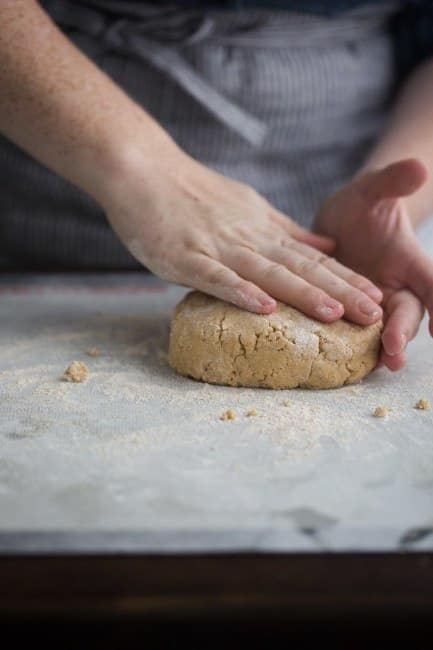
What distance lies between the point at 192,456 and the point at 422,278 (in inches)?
23.2

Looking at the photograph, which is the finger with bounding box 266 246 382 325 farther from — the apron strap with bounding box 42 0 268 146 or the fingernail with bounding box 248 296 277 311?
the apron strap with bounding box 42 0 268 146

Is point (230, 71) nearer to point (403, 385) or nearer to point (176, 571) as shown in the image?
point (403, 385)

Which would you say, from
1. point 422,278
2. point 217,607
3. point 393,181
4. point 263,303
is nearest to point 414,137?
point 393,181

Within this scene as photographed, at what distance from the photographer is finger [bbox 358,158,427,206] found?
1.37m

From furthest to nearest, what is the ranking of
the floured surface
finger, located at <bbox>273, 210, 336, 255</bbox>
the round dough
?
finger, located at <bbox>273, 210, 336, 255</bbox>, the round dough, the floured surface

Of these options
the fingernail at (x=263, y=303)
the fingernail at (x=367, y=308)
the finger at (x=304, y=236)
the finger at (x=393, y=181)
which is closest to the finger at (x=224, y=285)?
the fingernail at (x=263, y=303)

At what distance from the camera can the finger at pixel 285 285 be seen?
4.00 feet

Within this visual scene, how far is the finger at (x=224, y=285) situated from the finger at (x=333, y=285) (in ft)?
0.30

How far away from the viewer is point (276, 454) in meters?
0.97

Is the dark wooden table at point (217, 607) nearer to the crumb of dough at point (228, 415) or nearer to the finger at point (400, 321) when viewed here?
the crumb of dough at point (228, 415)

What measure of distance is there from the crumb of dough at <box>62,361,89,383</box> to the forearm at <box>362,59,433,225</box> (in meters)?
0.78

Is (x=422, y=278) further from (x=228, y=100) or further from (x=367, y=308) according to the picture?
(x=228, y=100)

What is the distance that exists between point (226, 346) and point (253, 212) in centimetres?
32

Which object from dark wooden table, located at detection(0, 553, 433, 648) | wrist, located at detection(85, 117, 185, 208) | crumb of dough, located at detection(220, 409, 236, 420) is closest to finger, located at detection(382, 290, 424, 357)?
crumb of dough, located at detection(220, 409, 236, 420)
